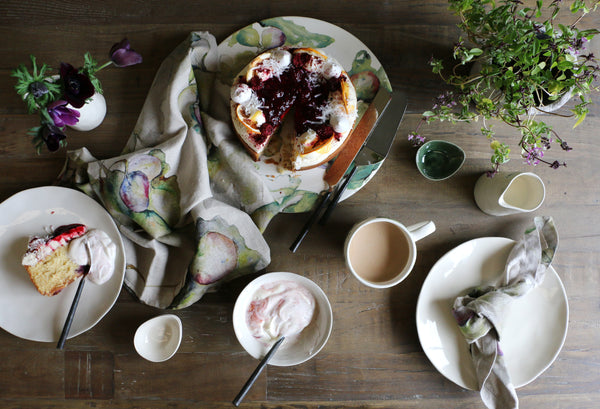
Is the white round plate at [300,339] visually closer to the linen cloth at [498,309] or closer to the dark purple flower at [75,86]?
the linen cloth at [498,309]

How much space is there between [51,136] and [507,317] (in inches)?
59.6

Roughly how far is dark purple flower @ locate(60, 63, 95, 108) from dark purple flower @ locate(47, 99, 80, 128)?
0.03 metres

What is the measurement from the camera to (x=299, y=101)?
1.33 metres

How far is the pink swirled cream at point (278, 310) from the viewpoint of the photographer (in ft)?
4.20

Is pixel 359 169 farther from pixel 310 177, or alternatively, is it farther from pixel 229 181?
pixel 229 181

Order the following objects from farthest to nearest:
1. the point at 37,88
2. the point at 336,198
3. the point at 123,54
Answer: the point at 336,198, the point at 123,54, the point at 37,88

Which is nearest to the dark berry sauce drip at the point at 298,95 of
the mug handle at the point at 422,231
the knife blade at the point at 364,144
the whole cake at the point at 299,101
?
the whole cake at the point at 299,101

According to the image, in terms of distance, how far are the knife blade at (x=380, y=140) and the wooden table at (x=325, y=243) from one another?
7 centimetres

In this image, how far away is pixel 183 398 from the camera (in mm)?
1376

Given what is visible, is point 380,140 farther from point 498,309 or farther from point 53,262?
point 53,262

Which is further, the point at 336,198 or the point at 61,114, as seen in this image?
the point at 336,198

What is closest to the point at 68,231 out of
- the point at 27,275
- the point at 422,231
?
the point at 27,275

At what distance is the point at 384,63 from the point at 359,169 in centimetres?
40

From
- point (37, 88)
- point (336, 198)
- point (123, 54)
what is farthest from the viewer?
point (336, 198)
